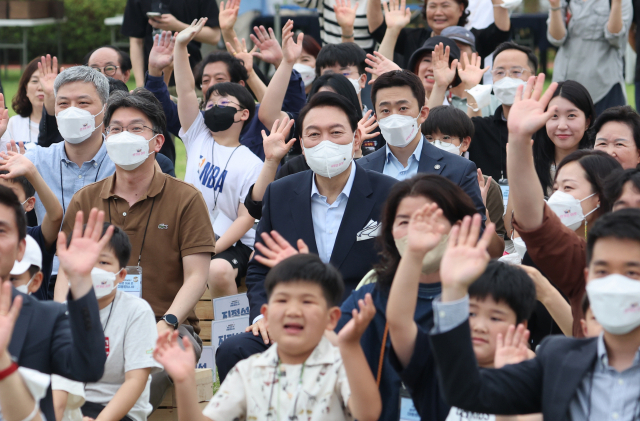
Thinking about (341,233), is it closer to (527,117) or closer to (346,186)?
(346,186)

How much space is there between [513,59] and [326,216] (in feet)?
9.19

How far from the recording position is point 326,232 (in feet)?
13.9

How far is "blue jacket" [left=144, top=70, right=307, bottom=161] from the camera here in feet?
20.7

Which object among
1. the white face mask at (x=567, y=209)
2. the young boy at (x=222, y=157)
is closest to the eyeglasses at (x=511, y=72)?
the young boy at (x=222, y=157)

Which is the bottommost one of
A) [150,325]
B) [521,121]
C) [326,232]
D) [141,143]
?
[150,325]

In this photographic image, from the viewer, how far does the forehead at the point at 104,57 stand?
7.17m

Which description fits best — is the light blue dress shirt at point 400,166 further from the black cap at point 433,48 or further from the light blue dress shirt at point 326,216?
the black cap at point 433,48

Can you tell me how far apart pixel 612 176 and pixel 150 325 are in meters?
2.15

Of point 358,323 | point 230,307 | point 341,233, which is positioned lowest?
point 230,307

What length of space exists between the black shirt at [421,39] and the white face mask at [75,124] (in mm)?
3476

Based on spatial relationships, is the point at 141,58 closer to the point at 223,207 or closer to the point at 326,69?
the point at 326,69

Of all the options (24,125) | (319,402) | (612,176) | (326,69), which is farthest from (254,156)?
(319,402)

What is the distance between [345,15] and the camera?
25.2 ft

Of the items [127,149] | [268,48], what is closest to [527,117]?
[127,149]
